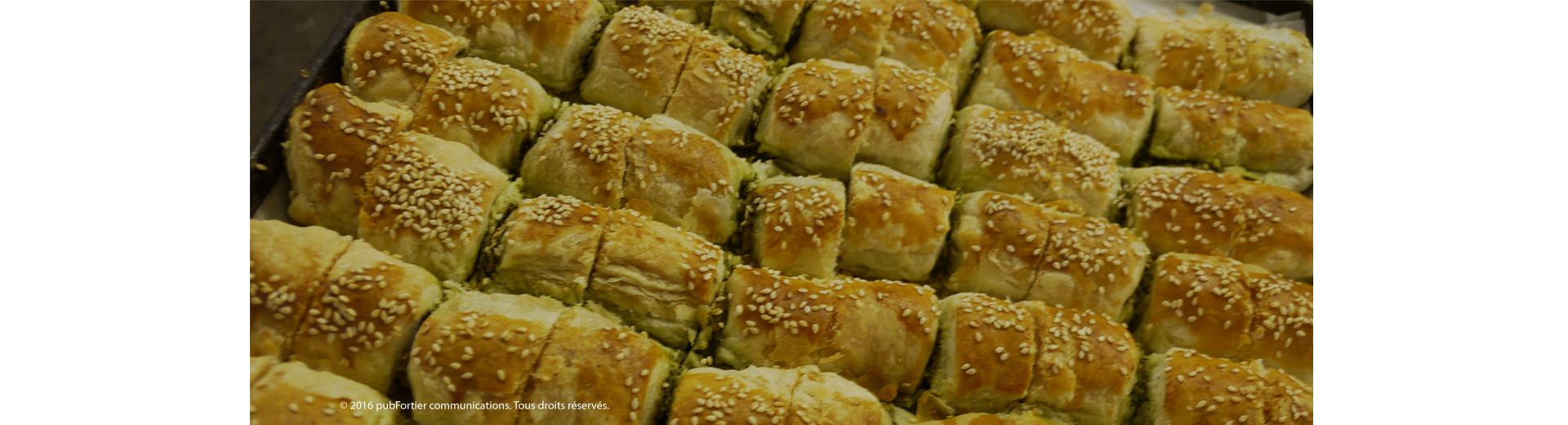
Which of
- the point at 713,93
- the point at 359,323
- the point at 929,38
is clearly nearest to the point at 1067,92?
the point at 929,38

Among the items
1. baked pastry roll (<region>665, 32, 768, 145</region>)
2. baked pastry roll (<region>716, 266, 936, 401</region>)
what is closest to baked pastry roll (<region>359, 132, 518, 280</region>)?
baked pastry roll (<region>665, 32, 768, 145</region>)

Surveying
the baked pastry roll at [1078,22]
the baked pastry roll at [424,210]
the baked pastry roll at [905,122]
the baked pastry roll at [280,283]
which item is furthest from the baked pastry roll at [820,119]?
the baked pastry roll at [280,283]

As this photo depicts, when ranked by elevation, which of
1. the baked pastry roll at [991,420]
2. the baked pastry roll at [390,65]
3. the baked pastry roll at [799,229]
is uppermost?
the baked pastry roll at [390,65]

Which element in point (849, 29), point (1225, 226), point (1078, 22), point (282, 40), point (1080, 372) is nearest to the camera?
point (1080, 372)

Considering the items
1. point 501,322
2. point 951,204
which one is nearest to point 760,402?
point 501,322

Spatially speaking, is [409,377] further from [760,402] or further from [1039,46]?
[1039,46]

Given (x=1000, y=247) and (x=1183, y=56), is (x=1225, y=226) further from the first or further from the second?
(x=1000, y=247)

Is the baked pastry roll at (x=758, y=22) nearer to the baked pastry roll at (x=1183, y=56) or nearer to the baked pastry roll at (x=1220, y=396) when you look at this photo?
the baked pastry roll at (x=1183, y=56)
